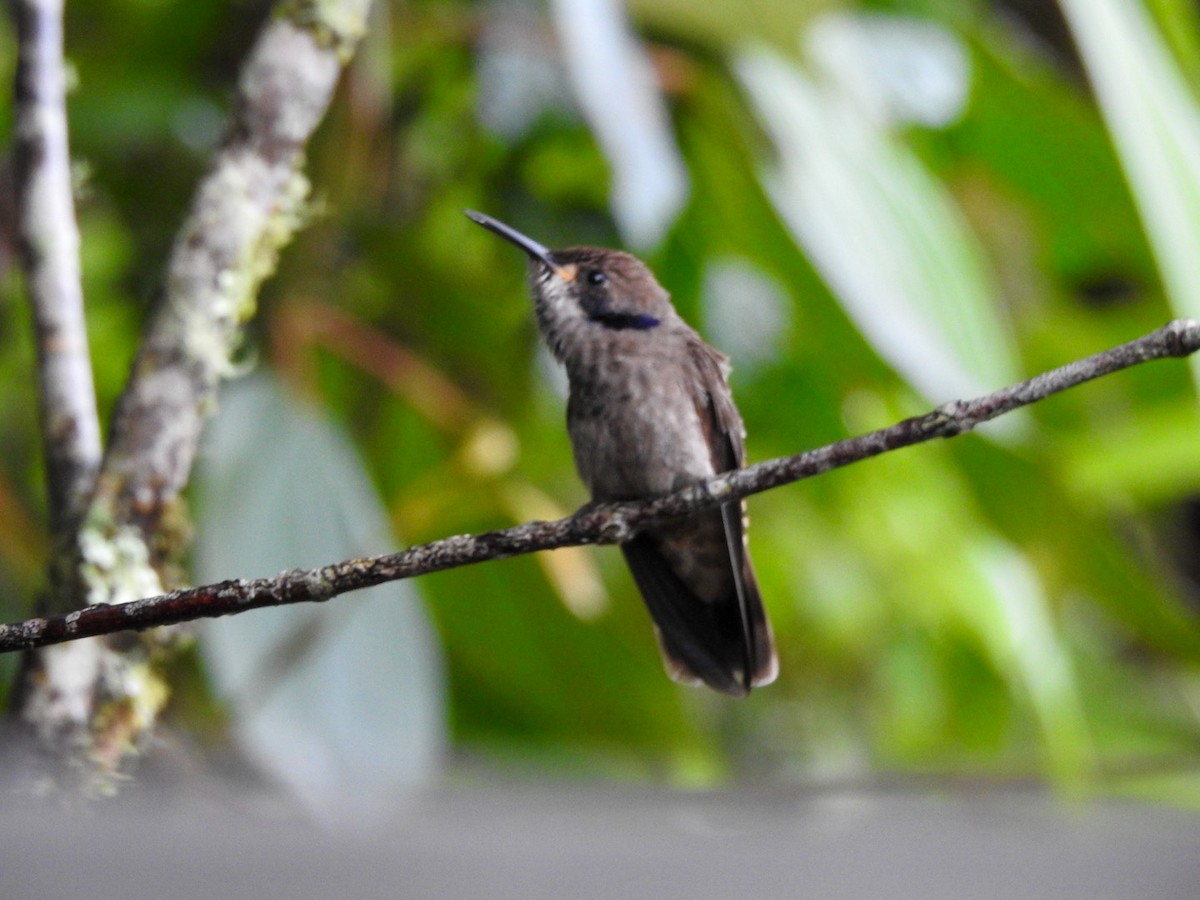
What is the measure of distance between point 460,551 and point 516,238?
25 centimetres

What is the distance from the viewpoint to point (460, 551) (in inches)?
17.0

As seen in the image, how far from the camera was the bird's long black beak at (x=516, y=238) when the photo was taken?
558 millimetres

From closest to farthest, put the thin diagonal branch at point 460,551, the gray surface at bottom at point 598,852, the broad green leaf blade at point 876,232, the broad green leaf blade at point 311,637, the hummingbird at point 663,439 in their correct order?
the thin diagonal branch at point 460,551, the gray surface at bottom at point 598,852, the hummingbird at point 663,439, the broad green leaf blade at point 876,232, the broad green leaf blade at point 311,637

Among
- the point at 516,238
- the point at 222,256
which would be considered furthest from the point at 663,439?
the point at 222,256

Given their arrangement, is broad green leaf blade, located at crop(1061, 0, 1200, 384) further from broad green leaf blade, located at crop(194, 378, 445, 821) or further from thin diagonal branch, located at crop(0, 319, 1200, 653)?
broad green leaf blade, located at crop(194, 378, 445, 821)

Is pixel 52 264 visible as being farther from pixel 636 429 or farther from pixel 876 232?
pixel 876 232

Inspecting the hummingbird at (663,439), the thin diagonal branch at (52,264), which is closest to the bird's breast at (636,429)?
the hummingbird at (663,439)

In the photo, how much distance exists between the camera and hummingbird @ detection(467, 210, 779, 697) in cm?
67

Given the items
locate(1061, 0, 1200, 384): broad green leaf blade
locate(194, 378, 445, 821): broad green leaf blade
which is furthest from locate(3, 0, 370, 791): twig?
locate(1061, 0, 1200, 384): broad green leaf blade

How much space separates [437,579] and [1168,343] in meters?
1.03

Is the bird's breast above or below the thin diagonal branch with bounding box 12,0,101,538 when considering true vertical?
below

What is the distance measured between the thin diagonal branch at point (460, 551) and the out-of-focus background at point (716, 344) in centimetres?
38

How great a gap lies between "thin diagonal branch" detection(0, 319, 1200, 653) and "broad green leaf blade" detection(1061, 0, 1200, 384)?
0.44m

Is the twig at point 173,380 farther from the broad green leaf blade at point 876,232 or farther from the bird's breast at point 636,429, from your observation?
the broad green leaf blade at point 876,232
